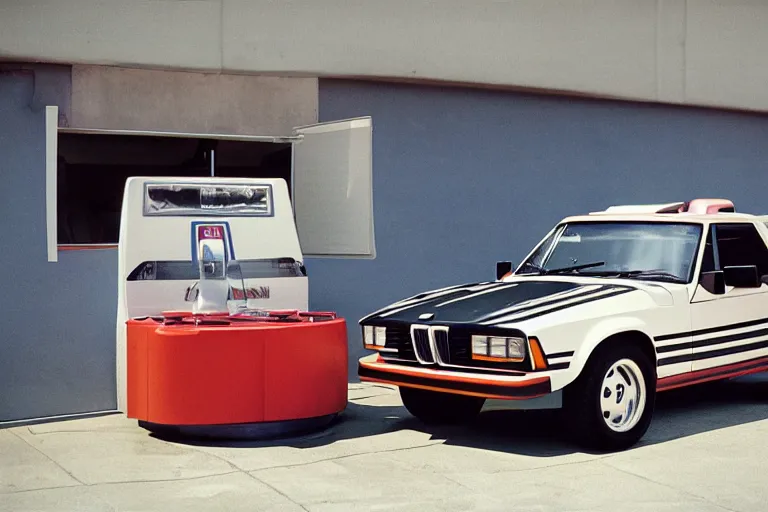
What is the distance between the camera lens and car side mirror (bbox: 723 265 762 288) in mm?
8109

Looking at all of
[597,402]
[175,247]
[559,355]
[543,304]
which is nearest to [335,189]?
[175,247]

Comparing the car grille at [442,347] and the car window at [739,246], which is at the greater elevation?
the car window at [739,246]

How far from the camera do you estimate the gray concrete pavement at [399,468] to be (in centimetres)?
606

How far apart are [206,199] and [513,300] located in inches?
109

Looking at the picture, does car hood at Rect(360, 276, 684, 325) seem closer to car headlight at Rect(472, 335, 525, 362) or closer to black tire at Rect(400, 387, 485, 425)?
car headlight at Rect(472, 335, 525, 362)

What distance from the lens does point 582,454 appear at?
7184mm

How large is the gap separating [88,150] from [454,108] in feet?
12.9

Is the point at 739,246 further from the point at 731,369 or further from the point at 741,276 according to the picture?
the point at 731,369

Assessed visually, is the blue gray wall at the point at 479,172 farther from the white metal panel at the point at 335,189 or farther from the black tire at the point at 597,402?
the black tire at the point at 597,402

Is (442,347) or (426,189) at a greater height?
(426,189)

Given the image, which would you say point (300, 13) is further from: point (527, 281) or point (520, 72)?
point (527, 281)

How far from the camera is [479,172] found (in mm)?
11570

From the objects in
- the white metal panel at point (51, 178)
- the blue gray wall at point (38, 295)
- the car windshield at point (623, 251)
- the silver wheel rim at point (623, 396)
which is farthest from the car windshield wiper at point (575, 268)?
the white metal panel at point (51, 178)

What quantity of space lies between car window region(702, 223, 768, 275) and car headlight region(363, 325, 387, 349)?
2758 millimetres
